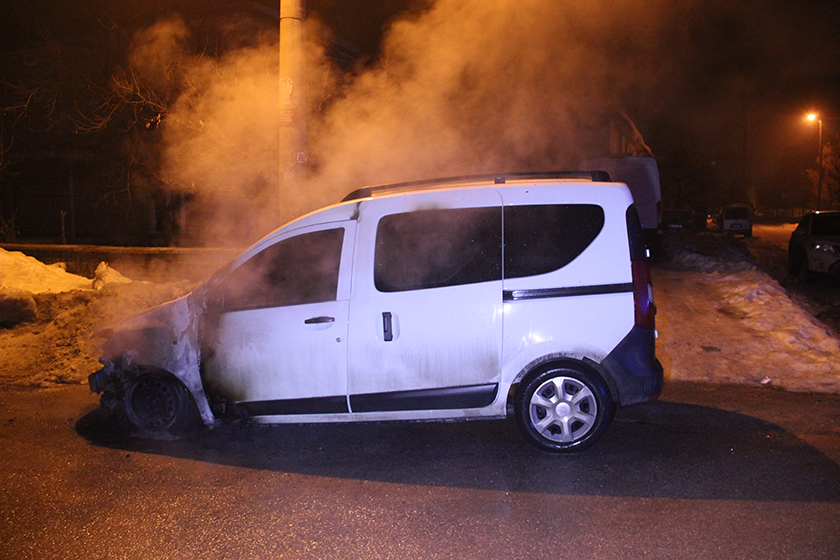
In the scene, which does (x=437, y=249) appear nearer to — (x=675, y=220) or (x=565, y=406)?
(x=565, y=406)

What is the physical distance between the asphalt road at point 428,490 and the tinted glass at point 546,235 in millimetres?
1281

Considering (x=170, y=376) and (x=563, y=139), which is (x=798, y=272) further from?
(x=170, y=376)

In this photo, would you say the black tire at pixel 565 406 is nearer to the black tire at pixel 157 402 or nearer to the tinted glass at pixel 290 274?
the tinted glass at pixel 290 274

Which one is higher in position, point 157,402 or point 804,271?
point 804,271

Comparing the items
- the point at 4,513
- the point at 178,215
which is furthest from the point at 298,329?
the point at 178,215

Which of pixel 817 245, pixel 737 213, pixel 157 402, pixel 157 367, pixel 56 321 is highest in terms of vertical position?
pixel 737 213

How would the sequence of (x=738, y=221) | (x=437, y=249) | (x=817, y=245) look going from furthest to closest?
(x=738, y=221), (x=817, y=245), (x=437, y=249)

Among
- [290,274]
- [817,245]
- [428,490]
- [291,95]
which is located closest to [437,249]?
[290,274]

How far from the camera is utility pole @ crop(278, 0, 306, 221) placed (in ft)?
21.0

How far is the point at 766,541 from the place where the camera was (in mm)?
3158

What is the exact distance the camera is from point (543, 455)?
4.38 meters

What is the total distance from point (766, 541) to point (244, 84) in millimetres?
8592

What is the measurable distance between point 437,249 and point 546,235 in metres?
0.73

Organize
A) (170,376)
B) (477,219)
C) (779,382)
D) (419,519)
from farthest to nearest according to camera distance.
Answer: (779,382)
(170,376)
(477,219)
(419,519)
